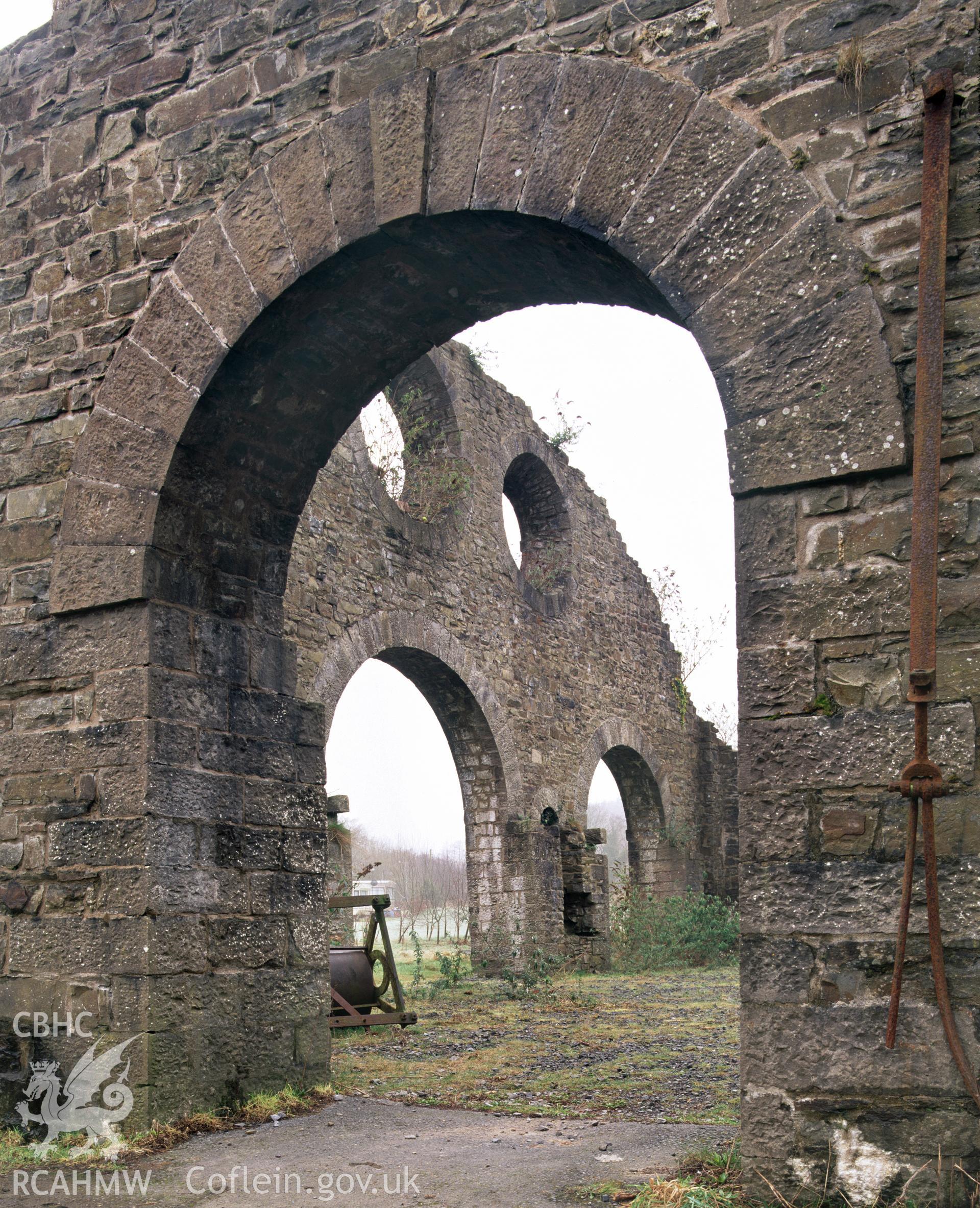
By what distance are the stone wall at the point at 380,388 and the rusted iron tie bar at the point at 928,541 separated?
7 cm

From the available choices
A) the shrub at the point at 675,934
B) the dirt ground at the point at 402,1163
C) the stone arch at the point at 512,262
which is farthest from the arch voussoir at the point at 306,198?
the shrub at the point at 675,934

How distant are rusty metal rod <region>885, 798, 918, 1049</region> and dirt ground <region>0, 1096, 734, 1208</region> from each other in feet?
3.58

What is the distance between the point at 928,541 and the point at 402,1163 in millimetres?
2639

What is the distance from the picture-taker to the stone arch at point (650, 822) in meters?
14.6

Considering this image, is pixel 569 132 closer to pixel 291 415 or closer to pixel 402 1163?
pixel 291 415

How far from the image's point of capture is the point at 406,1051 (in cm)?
651

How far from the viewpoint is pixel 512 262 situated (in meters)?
4.31

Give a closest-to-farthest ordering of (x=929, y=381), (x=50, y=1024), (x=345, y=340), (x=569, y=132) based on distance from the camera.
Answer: (x=929, y=381)
(x=569, y=132)
(x=50, y=1024)
(x=345, y=340)

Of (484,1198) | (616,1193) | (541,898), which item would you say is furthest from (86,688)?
(541,898)

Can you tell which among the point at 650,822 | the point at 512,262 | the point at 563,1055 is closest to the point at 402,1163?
the point at 563,1055

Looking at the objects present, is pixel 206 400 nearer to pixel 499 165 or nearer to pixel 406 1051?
pixel 499 165

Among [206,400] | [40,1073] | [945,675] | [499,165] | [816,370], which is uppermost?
[499,165]

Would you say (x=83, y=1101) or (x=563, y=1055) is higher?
(x=83, y=1101)

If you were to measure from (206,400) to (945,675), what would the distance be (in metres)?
2.87
